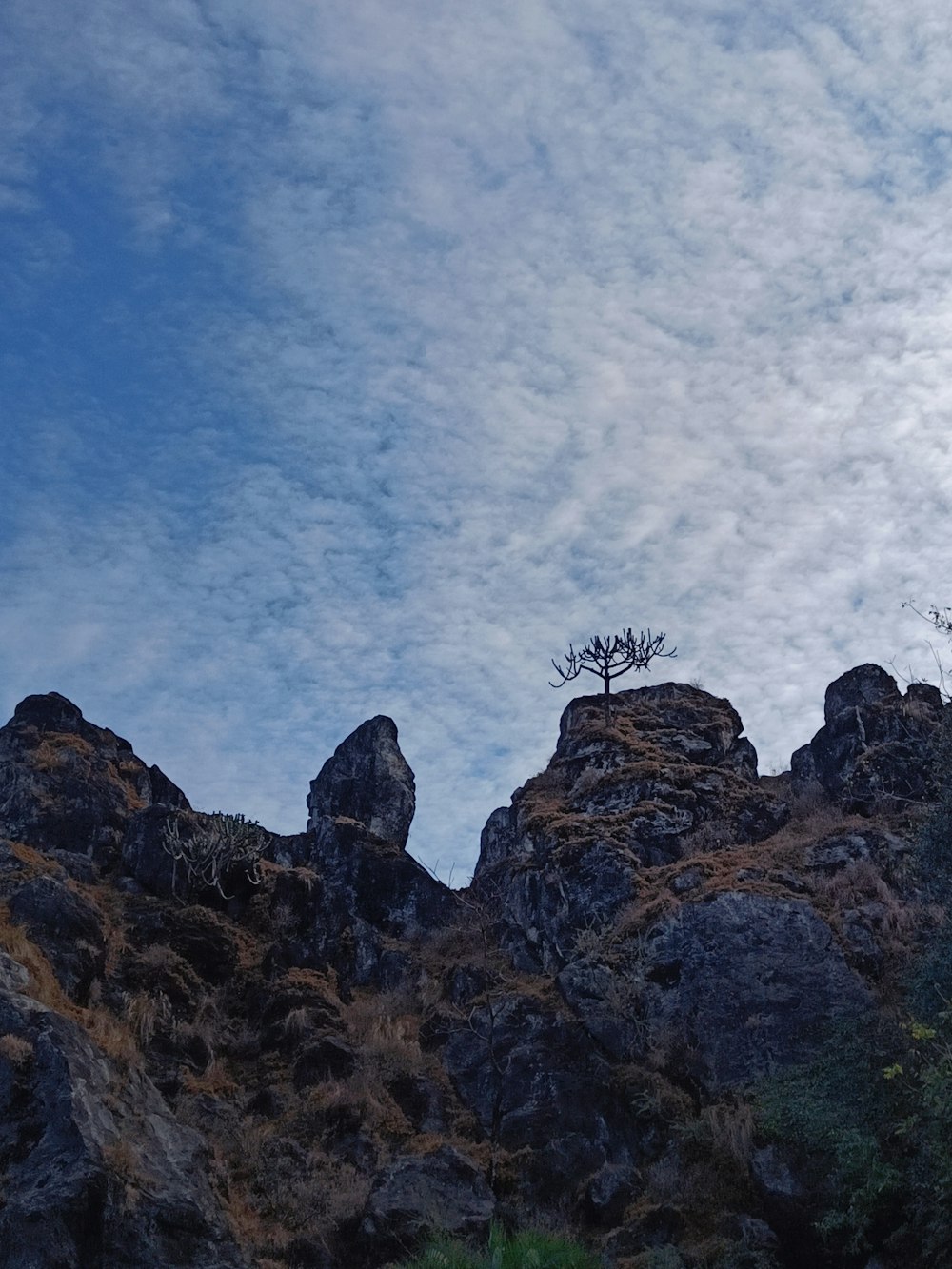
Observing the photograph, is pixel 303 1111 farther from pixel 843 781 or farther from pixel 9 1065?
pixel 843 781

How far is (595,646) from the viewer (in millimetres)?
46312

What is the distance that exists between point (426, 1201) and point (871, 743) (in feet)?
71.5

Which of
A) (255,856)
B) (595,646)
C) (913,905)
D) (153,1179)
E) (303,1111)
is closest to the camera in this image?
(153,1179)

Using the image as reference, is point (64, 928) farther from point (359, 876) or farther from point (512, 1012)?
point (359, 876)

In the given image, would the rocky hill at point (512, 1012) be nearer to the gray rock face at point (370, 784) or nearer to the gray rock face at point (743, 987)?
the gray rock face at point (743, 987)

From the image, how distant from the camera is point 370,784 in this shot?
46312 millimetres

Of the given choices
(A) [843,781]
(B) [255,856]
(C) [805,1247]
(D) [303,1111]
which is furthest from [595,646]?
(C) [805,1247]

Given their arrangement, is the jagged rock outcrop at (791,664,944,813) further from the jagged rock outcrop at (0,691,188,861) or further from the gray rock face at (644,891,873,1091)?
the jagged rock outcrop at (0,691,188,861)

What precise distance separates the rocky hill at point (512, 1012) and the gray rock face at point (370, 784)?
4.73m

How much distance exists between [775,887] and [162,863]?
60.8ft

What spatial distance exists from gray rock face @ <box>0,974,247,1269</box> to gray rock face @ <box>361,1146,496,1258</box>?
115 inches

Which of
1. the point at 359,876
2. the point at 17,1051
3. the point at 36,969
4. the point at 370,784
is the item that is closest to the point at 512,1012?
the point at 359,876

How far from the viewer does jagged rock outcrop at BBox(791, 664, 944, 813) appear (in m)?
34.6

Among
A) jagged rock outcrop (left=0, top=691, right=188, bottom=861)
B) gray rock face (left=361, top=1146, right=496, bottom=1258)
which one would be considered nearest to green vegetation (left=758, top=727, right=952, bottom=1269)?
gray rock face (left=361, top=1146, right=496, bottom=1258)
